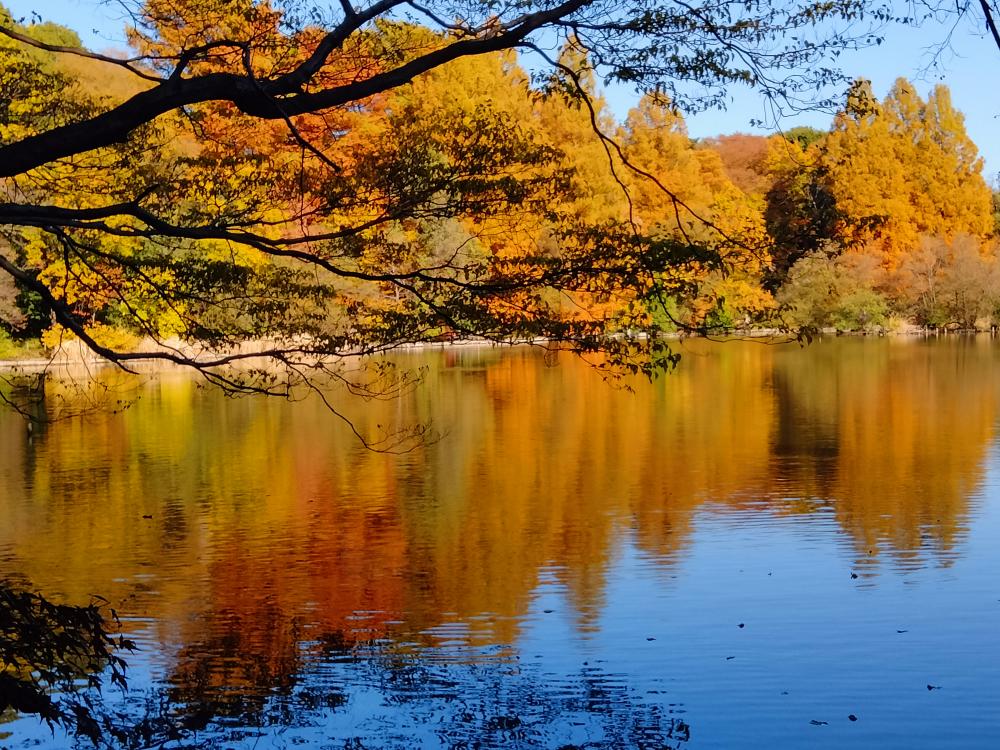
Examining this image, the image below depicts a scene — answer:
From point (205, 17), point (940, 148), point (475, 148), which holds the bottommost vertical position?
point (475, 148)

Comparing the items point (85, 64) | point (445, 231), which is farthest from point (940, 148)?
point (85, 64)

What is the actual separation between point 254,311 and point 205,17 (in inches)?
68.1

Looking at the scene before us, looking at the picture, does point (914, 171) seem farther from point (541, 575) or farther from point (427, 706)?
point (427, 706)

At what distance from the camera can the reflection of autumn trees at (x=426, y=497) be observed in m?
6.97

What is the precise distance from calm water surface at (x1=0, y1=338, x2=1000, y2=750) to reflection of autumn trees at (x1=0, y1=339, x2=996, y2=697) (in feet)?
0.13

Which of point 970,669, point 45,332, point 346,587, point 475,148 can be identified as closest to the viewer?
point 970,669

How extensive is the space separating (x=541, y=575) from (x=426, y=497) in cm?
317

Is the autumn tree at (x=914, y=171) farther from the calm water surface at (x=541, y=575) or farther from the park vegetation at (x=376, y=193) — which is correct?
the park vegetation at (x=376, y=193)

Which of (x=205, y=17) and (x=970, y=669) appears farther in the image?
(x=205, y=17)

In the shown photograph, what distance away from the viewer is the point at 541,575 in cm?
770

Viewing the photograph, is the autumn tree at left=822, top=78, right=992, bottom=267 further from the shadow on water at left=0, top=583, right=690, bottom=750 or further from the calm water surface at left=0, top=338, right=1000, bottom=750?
the shadow on water at left=0, top=583, right=690, bottom=750

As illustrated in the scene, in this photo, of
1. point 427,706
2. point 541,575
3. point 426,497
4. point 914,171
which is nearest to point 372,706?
point 427,706

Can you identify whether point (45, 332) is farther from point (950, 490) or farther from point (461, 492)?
point (950, 490)

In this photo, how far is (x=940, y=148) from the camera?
43.8 metres
